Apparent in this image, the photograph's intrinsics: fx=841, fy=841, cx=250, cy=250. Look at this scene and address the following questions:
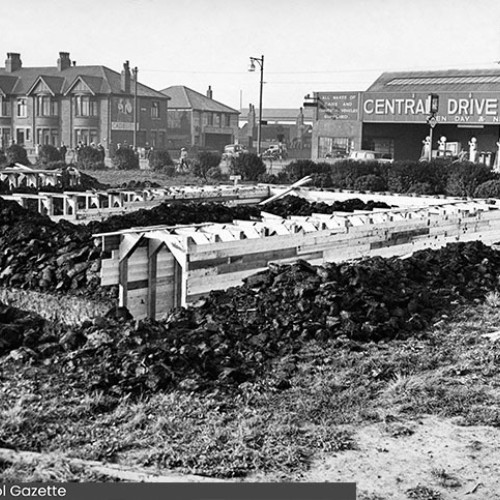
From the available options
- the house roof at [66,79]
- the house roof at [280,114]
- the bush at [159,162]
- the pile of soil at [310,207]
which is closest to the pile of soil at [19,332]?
the pile of soil at [310,207]

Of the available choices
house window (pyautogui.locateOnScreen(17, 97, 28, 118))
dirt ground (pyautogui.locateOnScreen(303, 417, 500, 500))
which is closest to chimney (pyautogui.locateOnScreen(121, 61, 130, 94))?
house window (pyautogui.locateOnScreen(17, 97, 28, 118))

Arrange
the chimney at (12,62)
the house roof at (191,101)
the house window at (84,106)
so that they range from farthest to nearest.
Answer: the house roof at (191,101) < the chimney at (12,62) < the house window at (84,106)

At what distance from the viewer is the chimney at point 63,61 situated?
6000cm

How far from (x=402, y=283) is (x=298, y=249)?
1.67m

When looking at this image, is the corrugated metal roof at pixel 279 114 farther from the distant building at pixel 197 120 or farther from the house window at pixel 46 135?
the house window at pixel 46 135

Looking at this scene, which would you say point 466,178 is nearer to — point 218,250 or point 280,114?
point 218,250

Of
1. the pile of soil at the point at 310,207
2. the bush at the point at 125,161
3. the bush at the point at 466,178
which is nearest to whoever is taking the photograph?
the pile of soil at the point at 310,207

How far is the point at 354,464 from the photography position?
16.3 ft

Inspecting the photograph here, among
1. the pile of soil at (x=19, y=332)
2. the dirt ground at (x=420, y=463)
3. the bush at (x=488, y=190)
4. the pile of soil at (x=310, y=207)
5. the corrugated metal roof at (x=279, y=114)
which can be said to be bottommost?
the dirt ground at (x=420, y=463)

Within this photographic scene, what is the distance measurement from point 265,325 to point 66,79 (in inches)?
2105

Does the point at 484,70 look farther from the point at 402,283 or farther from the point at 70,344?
the point at 70,344

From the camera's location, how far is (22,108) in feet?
193

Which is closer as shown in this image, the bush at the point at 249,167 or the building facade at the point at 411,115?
the bush at the point at 249,167

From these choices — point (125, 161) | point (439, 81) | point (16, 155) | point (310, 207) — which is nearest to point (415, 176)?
point (310, 207)
